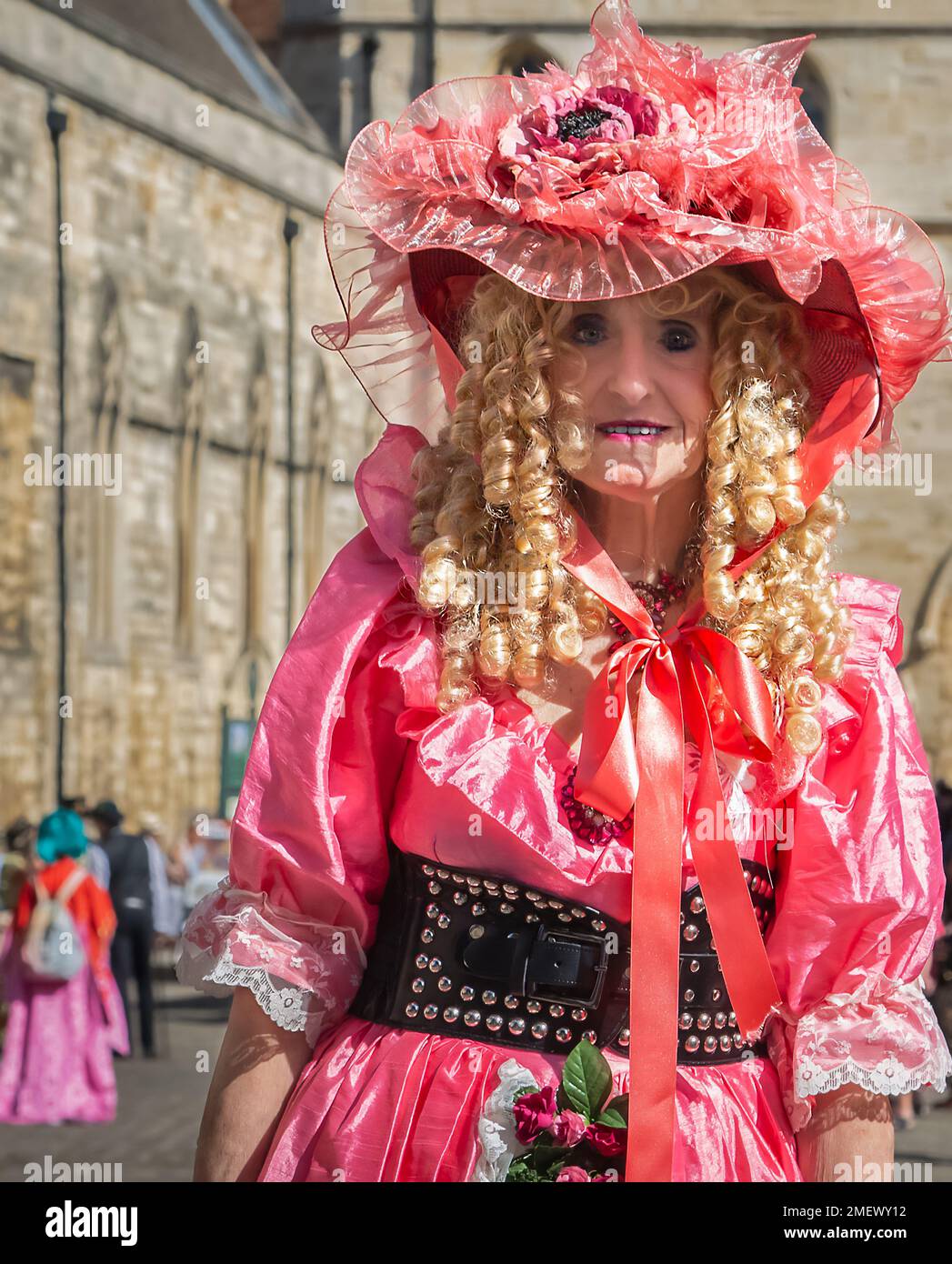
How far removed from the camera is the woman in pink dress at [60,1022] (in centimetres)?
753

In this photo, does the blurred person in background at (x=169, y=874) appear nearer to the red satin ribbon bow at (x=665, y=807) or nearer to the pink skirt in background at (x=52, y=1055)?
the pink skirt in background at (x=52, y=1055)

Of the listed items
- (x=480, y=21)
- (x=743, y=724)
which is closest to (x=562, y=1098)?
(x=743, y=724)

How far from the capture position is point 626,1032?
205 centimetres

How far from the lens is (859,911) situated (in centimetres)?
202

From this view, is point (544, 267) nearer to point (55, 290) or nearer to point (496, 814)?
point (496, 814)

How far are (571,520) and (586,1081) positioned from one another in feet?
2.33

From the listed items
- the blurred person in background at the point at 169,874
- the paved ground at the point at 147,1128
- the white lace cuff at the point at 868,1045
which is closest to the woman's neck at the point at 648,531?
the white lace cuff at the point at 868,1045

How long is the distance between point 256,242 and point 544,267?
1326cm

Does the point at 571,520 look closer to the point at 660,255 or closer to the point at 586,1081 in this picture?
the point at 660,255

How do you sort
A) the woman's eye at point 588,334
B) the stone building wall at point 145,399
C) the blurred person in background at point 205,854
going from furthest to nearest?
the stone building wall at point 145,399
the blurred person in background at point 205,854
the woman's eye at point 588,334

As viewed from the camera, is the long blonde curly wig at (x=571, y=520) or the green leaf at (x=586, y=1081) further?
the long blonde curly wig at (x=571, y=520)

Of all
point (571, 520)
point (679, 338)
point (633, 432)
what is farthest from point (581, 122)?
point (571, 520)

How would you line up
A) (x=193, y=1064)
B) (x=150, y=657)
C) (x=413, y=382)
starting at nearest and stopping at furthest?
(x=413, y=382) → (x=193, y=1064) → (x=150, y=657)

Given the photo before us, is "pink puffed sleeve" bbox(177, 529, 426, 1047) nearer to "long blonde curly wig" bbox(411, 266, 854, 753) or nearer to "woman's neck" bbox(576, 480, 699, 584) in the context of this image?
"long blonde curly wig" bbox(411, 266, 854, 753)
